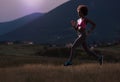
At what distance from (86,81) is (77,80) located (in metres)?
0.26

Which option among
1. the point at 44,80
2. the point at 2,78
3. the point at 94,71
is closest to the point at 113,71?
the point at 94,71

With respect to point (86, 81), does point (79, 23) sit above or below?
above

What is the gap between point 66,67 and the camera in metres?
15.1

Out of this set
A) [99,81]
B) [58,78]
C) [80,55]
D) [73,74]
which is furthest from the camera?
[80,55]

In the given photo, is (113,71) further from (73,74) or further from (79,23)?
(79,23)

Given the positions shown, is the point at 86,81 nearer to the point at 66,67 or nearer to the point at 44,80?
the point at 44,80

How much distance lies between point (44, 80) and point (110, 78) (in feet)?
5.54

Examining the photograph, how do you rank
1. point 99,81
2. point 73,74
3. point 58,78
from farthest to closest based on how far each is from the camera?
point 73,74 → point 58,78 → point 99,81

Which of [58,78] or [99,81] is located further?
[58,78]

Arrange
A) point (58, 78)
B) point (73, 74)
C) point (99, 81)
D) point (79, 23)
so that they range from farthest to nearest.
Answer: point (79, 23) → point (73, 74) → point (58, 78) → point (99, 81)

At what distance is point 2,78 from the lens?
1222 cm

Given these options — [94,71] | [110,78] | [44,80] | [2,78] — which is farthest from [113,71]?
[2,78]

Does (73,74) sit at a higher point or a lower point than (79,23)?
lower

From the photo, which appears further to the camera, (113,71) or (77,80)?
(113,71)
